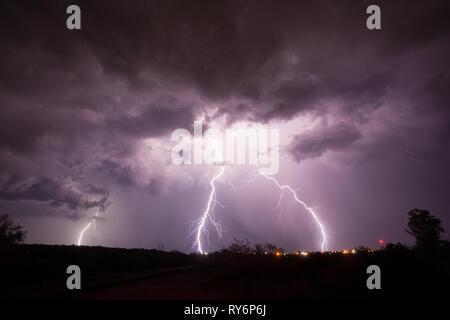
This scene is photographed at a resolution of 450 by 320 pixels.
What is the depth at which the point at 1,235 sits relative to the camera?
62.1 feet

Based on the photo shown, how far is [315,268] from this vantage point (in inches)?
471

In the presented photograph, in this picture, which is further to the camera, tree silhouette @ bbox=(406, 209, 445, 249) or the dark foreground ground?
tree silhouette @ bbox=(406, 209, 445, 249)

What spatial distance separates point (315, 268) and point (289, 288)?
4.12 metres

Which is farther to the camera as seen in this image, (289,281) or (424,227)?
(424,227)

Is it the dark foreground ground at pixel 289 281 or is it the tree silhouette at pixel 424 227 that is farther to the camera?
the tree silhouette at pixel 424 227
